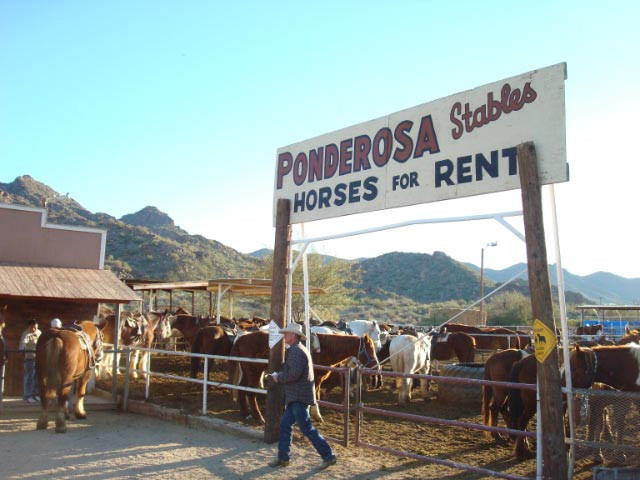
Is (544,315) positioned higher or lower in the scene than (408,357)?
higher

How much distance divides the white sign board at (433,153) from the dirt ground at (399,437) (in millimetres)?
3333

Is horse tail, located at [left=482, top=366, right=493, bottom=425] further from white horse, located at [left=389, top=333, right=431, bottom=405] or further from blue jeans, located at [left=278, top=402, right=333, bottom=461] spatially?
white horse, located at [left=389, top=333, right=431, bottom=405]

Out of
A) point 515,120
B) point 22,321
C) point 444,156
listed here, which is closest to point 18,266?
point 22,321

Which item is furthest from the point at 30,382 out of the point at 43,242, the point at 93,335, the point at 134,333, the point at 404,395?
the point at 404,395

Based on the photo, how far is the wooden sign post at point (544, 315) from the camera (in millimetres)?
6172

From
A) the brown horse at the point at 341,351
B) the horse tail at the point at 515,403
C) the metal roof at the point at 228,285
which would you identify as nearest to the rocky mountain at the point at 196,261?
the metal roof at the point at 228,285

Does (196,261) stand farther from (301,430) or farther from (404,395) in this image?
(301,430)

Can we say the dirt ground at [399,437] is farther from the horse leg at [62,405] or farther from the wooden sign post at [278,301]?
the horse leg at [62,405]

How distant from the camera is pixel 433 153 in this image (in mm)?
7715

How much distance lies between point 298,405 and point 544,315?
123 inches

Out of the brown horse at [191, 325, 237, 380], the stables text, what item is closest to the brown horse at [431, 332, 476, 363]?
the brown horse at [191, 325, 237, 380]

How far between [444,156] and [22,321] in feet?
34.2

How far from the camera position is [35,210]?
14.0 m

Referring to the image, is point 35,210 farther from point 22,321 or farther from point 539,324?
point 539,324
